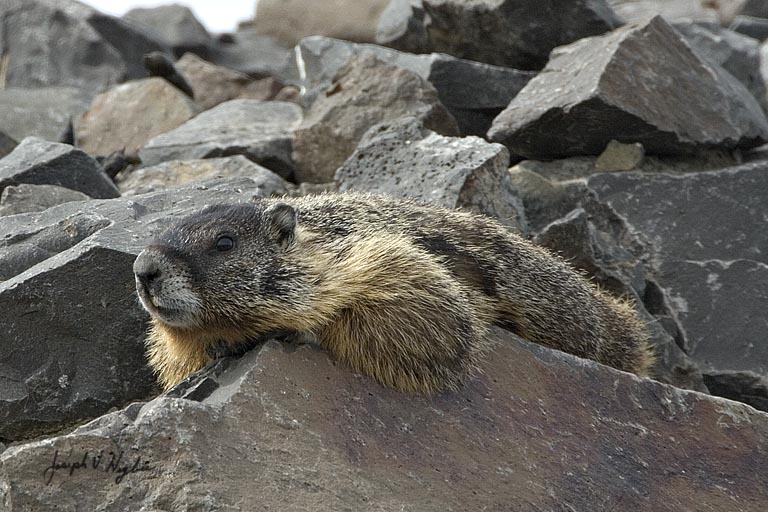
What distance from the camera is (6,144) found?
1119 cm

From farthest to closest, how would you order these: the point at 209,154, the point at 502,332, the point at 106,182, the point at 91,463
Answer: the point at 209,154 < the point at 106,182 < the point at 502,332 < the point at 91,463

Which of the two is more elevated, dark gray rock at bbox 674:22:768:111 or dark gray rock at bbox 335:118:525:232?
dark gray rock at bbox 335:118:525:232

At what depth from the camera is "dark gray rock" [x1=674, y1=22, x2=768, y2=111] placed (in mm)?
11844

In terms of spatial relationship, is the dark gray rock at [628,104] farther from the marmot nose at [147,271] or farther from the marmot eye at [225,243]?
the marmot nose at [147,271]

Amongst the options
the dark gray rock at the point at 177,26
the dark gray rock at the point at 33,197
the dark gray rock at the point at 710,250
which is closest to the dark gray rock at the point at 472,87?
the dark gray rock at the point at 710,250

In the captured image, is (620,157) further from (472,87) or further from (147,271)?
(147,271)

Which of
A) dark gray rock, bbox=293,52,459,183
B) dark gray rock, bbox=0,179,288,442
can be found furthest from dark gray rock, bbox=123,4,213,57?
dark gray rock, bbox=0,179,288,442

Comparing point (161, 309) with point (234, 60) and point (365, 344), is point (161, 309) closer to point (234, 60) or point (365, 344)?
point (365, 344)

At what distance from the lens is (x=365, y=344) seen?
18.1 ft

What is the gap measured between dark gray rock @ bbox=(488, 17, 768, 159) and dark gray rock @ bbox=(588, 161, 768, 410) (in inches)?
14.7

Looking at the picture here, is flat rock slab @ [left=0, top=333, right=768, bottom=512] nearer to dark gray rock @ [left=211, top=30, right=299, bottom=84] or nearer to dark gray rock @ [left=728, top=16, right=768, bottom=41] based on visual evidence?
dark gray rock @ [left=211, top=30, right=299, bottom=84]

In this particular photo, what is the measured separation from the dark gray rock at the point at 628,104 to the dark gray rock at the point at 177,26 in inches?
369

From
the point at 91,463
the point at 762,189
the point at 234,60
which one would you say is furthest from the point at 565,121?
the point at 234,60

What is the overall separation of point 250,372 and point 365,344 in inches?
23.1
